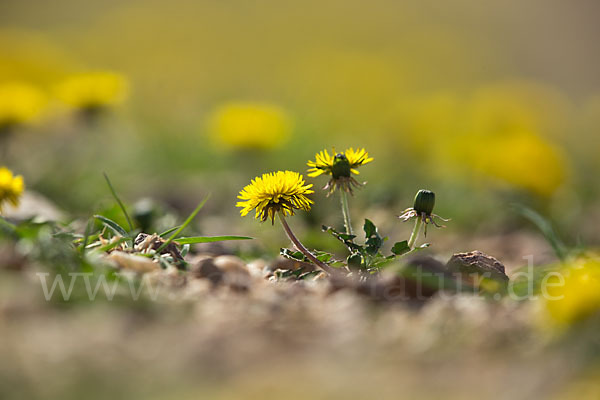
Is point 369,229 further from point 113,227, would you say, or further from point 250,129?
point 250,129

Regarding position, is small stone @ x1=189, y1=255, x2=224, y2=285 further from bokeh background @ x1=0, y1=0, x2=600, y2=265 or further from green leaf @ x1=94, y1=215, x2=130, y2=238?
bokeh background @ x1=0, y1=0, x2=600, y2=265

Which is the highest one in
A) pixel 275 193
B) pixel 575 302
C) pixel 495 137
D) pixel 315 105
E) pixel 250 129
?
pixel 315 105

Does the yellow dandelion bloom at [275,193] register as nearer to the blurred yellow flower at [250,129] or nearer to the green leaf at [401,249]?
the green leaf at [401,249]

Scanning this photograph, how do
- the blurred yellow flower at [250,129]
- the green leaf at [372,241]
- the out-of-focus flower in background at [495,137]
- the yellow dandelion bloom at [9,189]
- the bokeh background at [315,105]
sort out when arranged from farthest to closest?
the blurred yellow flower at [250,129] → the out-of-focus flower in background at [495,137] → the bokeh background at [315,105] → the yellow dandelion bloom at [9,189] → the green leaf at [372,241]

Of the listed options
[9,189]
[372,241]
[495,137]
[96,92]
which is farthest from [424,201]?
[495,137]

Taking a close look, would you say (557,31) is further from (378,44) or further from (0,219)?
(0,219)

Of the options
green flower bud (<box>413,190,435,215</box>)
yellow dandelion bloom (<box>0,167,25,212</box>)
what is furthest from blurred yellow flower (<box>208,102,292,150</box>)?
green flower bud (<box>413,190,435,215</box>)

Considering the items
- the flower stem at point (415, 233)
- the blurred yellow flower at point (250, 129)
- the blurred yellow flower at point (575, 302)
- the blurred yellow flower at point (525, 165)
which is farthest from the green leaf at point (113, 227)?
the blurred yellow flower at point (525, 165)

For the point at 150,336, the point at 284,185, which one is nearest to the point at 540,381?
the point at 150,336
